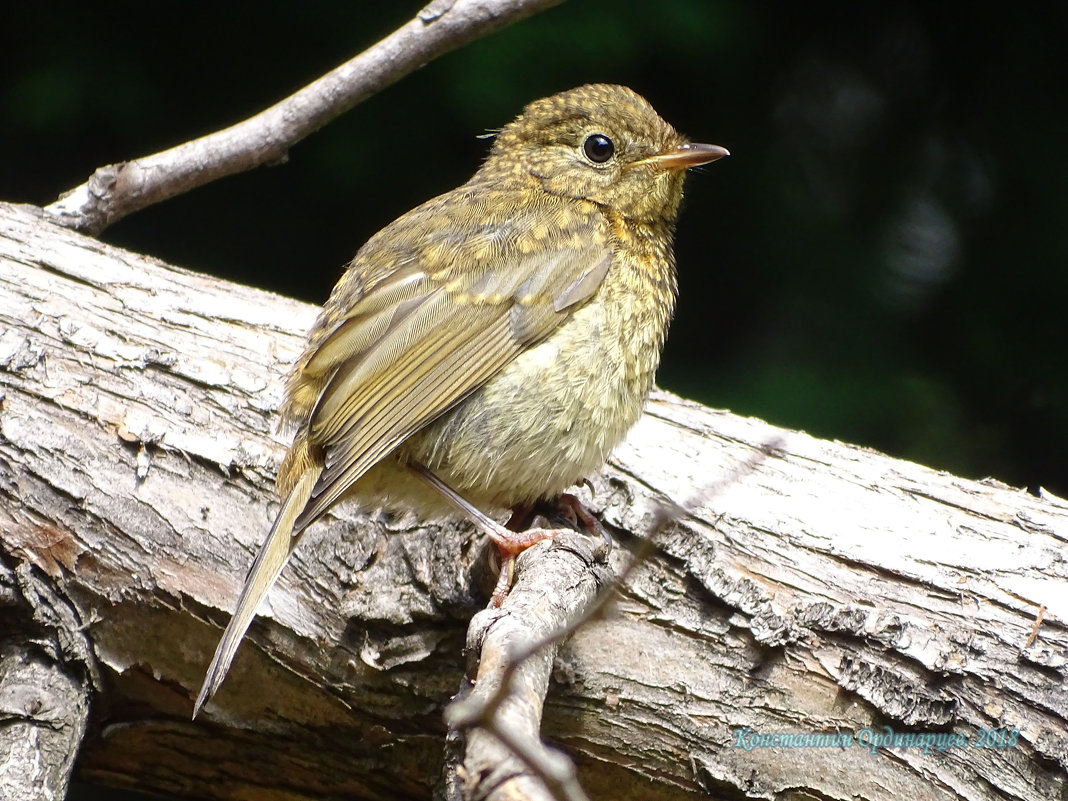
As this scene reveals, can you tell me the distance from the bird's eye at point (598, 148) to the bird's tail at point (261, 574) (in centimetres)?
140

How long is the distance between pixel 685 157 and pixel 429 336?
1.00 metres

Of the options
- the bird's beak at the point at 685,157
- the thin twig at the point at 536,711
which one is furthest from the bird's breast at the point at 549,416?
the thin twig at the point at 536,711

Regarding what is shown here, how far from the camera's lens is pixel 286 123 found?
3.90 meters

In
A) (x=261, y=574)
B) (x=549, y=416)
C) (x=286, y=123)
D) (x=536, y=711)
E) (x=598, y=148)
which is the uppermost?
(x=598, y=148)

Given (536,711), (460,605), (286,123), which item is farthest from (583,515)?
(286,123)

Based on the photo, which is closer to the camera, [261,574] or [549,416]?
[261,574]

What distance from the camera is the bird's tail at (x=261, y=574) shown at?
2578 millimetres

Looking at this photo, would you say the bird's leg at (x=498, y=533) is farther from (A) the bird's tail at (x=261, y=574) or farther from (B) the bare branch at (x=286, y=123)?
(B) the bare branch at (x=286, y=123)

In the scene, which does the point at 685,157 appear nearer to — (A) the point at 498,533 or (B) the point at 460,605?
(A) the point at 498,533

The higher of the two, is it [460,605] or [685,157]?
[685,157]

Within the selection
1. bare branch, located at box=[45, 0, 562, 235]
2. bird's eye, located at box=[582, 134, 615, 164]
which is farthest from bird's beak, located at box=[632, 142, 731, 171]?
bare branch, located at box=[45, 0, 562, 235]

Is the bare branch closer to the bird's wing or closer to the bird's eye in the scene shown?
the bird's eye

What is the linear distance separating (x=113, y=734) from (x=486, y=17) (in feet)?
8.23

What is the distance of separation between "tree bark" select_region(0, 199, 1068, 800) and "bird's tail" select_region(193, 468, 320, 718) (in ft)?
0.79
